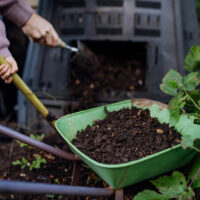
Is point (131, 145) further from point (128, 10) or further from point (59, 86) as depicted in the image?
point (128, 10)

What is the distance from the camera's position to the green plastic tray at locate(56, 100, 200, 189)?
94cm

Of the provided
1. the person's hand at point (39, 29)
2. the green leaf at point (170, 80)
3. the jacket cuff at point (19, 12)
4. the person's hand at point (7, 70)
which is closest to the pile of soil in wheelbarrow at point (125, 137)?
the green leaf at point (170, 80)

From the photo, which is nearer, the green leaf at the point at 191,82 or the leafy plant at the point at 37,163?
the green leaf at the point at 191,82

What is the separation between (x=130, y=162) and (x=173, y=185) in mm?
263

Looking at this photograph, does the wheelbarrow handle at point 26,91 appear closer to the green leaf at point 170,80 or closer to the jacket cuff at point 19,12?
the jacket cuff at point 19,12

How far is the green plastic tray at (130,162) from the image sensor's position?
94 cm

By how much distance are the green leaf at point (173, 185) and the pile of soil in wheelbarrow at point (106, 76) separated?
899 mm

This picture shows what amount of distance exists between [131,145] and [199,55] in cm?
55

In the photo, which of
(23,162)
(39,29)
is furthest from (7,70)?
(23,162)

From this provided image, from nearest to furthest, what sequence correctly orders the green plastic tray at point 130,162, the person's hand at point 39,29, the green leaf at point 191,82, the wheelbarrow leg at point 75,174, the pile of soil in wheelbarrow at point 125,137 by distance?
the green plastic tray at point 130,162, the pile of soil in wheelbarrow at point 125,137, the green leaf at point 191,82, the wheelbarrow leg at point 75,174, the person's hand at point 39,29

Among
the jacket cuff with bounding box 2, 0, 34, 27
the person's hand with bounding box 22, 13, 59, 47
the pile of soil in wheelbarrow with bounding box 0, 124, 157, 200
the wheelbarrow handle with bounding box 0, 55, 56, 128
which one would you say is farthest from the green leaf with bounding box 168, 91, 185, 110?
the jacket cuff with bounding box 2, 0, 34, 27

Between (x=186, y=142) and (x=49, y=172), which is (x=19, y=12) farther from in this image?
(x=186, y=142)

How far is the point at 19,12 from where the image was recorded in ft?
5.46

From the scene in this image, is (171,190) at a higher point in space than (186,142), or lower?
lower
